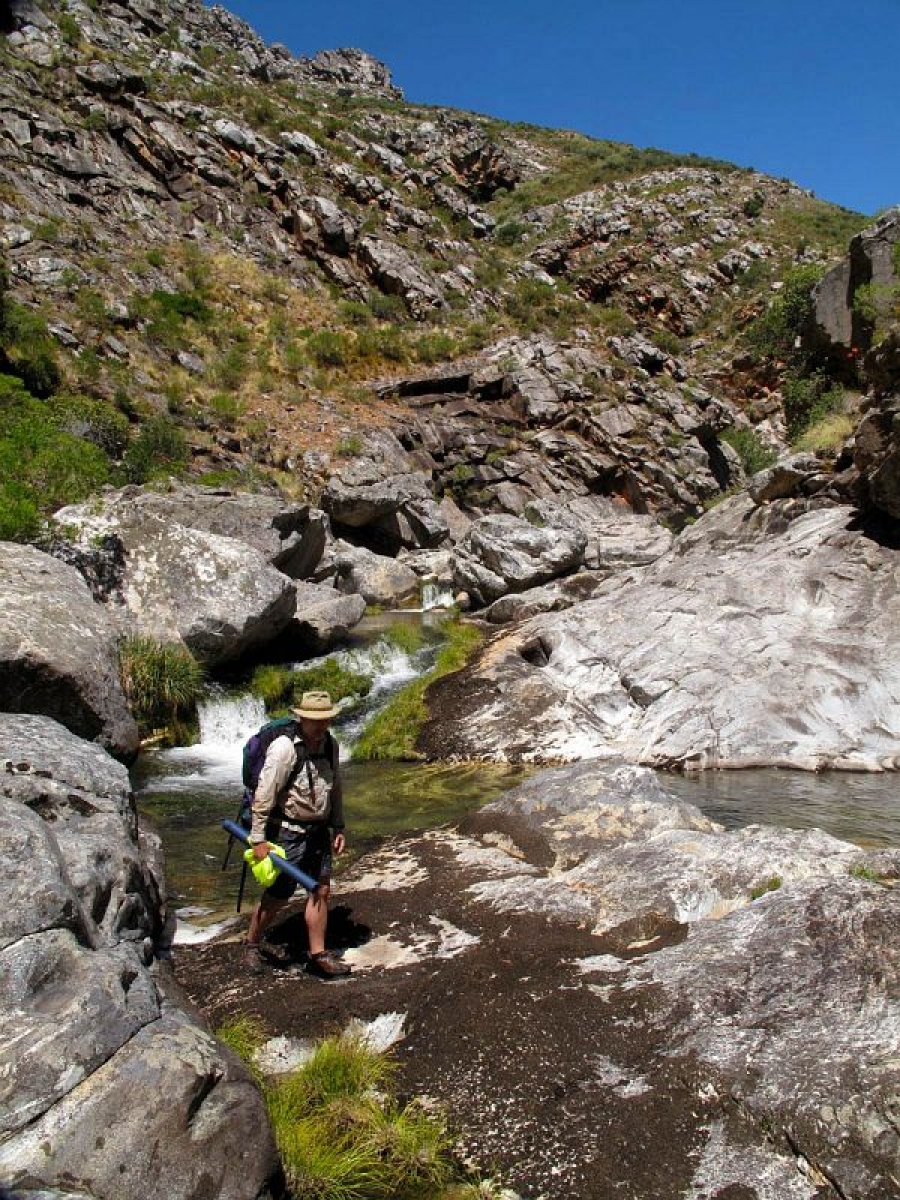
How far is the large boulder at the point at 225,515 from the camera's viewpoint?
16.2m

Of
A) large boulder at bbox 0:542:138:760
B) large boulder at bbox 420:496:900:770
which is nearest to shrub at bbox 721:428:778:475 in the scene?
large boulder at bbox 420:496:900:770

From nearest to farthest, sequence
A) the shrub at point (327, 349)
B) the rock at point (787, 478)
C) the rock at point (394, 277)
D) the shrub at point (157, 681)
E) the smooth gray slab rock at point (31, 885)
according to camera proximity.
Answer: the smooth gray slab rock at point (31, 885)
the shrub at point (157, 681)
the rock at point (787, 478)
the shrub at point (327, 349)
the rock at point (394, 277)

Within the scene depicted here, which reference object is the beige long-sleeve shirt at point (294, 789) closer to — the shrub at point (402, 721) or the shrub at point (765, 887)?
the shrub at point (765, 887)

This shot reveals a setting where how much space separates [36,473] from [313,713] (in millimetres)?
12824

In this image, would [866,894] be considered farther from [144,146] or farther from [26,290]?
[144,146]

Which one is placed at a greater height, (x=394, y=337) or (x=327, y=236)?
(x=327, y=236)

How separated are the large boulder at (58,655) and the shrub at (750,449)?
43786 millimetres

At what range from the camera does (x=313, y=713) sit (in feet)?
19.7

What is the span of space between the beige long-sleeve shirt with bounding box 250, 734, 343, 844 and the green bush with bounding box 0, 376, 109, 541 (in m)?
10.3

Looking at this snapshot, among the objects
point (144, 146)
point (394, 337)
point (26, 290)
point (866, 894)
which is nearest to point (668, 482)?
point (394, 337)

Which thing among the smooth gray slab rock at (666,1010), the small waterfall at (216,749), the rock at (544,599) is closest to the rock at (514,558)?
the rock at (544,599)

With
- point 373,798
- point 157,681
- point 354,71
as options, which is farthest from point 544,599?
point 354,71

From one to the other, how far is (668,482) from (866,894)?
40.4 metres

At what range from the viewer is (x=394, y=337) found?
47.9 m
